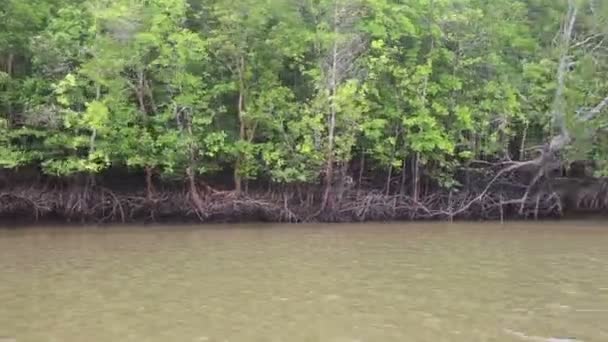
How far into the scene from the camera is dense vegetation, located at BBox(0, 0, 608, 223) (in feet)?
61.2

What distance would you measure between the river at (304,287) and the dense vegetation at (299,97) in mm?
3062

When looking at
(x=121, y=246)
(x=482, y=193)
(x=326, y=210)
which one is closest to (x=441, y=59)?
(x=482, y=193)

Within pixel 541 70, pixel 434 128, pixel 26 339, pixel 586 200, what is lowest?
pixel 26 339

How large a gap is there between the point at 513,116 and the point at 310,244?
333 inches

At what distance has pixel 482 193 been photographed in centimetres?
2086

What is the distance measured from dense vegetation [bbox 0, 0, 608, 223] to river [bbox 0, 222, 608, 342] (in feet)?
10.0

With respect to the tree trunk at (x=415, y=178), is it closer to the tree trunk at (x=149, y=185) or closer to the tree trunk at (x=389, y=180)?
the tree trunk at (x=389, y=180)

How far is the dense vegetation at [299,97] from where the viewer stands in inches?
734

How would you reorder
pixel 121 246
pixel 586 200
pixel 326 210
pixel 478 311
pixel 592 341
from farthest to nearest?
pixel 586 200 → pixel 326 210 → pixel 121 246 → pixel 478 311 → pixel 592 341

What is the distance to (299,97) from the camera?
21.1 meters

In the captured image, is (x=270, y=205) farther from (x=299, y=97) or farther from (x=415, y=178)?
(x=415, y=178)

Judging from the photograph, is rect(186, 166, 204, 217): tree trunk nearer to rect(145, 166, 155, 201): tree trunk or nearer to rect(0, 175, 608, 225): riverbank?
rect(0, 175, 608, 225): riverbank

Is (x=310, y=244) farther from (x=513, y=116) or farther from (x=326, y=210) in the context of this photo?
(x=513, y=116)

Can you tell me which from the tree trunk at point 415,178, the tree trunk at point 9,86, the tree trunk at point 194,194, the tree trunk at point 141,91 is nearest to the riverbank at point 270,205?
the tree trunk at point 194,194
